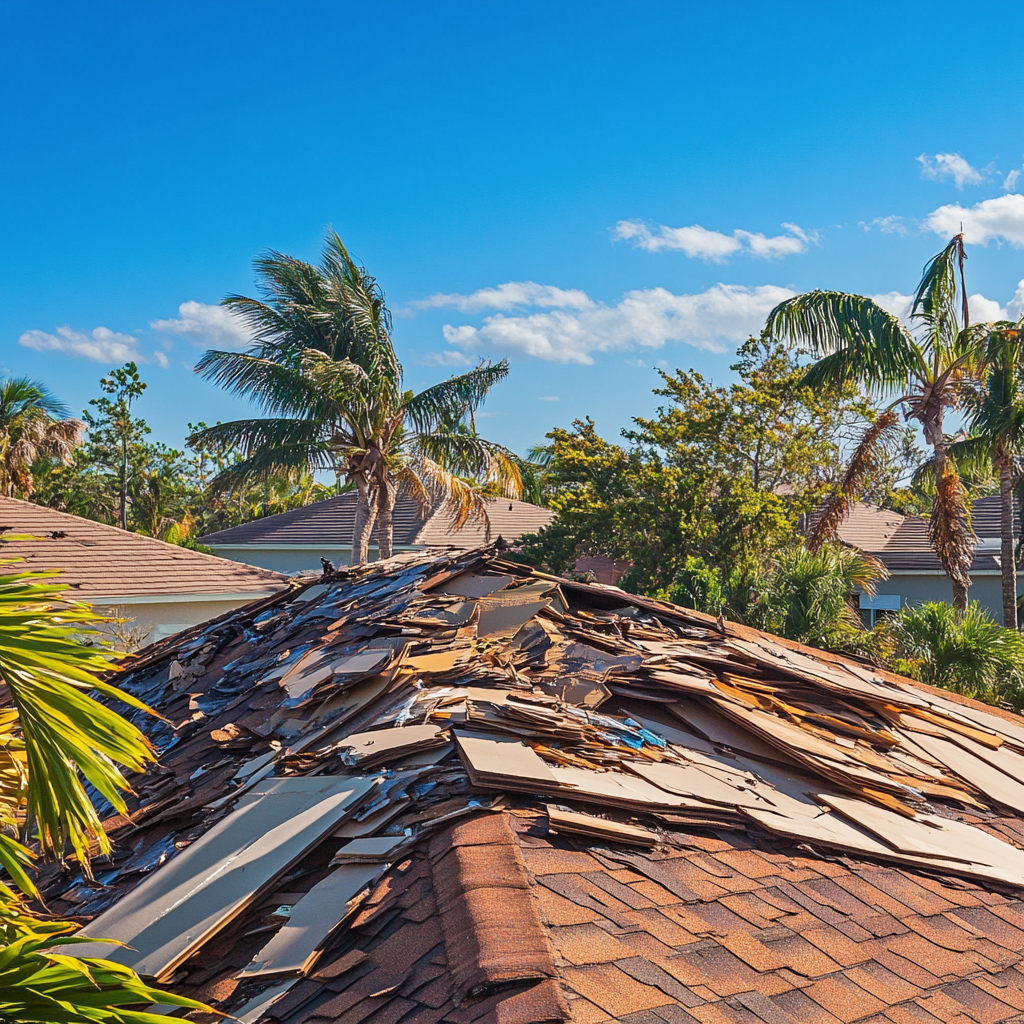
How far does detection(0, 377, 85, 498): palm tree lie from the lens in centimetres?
3200

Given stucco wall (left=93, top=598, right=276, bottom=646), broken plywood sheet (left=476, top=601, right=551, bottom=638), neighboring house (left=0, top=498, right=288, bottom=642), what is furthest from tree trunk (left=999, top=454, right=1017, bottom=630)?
stucco wall (left=93, top=598, right=276, bottom=646)

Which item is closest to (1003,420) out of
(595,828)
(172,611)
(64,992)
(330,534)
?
(172,611)

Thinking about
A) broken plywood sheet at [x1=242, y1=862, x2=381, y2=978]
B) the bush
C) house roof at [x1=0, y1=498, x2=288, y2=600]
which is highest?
house roof at [x1=0, y1=498, x2=288, y2=600]

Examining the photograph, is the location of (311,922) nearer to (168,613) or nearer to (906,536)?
(168,613)

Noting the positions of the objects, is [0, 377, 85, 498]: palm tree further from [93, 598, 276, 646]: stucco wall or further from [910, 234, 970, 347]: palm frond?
[910, 234, 970, 347]: palm frond

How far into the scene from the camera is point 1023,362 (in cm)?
1786

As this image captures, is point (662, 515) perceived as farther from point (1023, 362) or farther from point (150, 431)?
point (150, 431)

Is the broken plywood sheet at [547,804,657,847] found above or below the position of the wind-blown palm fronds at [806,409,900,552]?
below

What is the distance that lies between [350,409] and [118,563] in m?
6.77

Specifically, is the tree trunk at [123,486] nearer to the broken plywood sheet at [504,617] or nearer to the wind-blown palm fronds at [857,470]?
the wind-blown palm fronds at [857,470]

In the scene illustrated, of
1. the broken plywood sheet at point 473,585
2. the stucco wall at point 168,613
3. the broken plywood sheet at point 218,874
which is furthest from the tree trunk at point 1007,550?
the broken plywood sheet at point 218,874

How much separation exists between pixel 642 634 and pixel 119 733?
511 centimetres

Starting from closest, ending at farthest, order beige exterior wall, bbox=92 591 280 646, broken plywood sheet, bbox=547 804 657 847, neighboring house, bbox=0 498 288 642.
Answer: broken plywood sheet, bbox=547 804 657 847, neighboring house, bbox=0 498 288 642, beige exterior wall, bbox=92 591 280 646

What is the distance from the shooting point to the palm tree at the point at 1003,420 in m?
17.7
